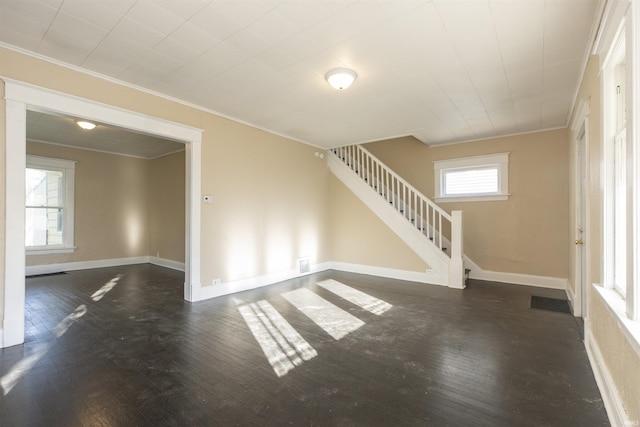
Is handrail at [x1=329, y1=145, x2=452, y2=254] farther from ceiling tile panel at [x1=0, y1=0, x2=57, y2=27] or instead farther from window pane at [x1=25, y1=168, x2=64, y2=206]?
window pane at [x1=25, y1=168, x2=64, y2=206]

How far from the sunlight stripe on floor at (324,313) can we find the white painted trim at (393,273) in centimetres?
184

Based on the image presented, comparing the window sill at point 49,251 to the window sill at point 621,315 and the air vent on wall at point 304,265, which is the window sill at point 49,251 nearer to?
the air vent on wall at point 304,265

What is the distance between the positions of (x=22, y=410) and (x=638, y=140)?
388cm

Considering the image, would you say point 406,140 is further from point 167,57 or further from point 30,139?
point 30,139

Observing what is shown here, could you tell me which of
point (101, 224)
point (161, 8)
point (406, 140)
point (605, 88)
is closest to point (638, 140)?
point (605, 88)

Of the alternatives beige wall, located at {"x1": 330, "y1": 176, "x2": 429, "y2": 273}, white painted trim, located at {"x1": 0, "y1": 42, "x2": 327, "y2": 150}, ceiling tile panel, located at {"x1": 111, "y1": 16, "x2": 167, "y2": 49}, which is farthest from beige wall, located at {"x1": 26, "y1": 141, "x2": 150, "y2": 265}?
ceiling tile panel, located at {"x1": 111, "y1": 16, "x2": 167, "y2": 49}

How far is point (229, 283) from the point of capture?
15.8ft

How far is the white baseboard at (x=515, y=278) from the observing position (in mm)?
5191

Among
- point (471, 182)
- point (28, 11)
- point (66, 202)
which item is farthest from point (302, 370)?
point (66, 202)

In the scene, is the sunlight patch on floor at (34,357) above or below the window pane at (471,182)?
below

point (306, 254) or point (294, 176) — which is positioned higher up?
point (294, 176)

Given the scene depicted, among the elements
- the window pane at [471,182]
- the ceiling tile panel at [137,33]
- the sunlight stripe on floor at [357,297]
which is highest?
the ceiling tile panel at [137,33]

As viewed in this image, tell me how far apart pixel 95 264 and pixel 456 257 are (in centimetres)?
796

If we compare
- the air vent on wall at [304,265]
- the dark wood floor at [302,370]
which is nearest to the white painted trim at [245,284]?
the air vent on wall at [304,265]
